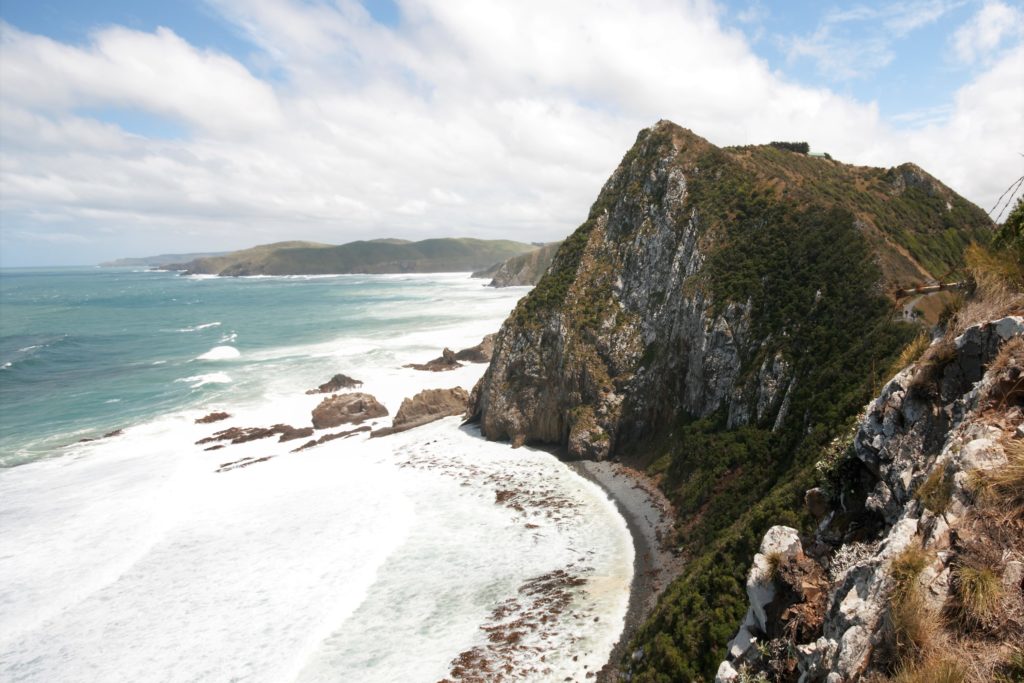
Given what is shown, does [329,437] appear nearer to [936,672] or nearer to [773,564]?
[773,564]

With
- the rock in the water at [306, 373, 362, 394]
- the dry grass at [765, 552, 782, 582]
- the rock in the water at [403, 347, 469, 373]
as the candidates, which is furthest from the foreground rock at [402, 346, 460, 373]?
the dry grass at [765, 552, 782, 582]

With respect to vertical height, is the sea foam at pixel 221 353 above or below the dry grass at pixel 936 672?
below

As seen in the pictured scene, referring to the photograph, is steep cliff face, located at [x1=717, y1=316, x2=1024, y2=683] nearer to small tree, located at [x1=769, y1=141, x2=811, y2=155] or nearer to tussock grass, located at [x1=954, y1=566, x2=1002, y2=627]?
tussock grass, located at [x1=954, y1=566, x2=1002, y2=627]

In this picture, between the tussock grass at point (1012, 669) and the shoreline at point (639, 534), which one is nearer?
the tussock grass at point (1012, 669)

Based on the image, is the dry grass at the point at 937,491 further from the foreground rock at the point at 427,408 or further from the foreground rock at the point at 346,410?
the foreground rock at the point at 346,410

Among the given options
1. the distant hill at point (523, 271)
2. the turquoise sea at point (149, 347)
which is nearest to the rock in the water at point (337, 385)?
the turquoise sea at point (149, 347)

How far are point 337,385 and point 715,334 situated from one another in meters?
38.2

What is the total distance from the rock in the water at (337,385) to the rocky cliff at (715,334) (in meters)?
17.1

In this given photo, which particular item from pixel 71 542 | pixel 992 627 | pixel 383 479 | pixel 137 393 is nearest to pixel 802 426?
pixel 992 627

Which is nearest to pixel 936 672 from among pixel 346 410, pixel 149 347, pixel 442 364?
pixel 346 410

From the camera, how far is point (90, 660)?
19.2 metres

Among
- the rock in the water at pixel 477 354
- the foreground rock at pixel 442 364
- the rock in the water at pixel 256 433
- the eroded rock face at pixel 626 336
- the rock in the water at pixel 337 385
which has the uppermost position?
the eroded rock face at pixel 626 336

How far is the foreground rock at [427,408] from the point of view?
142ft

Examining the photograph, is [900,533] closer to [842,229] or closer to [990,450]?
[990,450]
